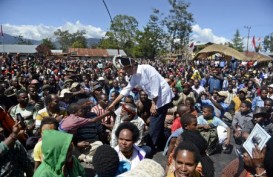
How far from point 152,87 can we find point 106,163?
298 centimetres

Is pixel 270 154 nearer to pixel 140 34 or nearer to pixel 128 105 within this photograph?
pixel 128 105

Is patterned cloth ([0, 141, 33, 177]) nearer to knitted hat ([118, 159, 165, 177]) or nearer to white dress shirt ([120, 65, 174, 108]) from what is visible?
knitted hat ([118, 159, 165, 177])

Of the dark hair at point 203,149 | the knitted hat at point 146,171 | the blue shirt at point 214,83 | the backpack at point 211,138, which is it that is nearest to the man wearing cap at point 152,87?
the backpack at point 211,138

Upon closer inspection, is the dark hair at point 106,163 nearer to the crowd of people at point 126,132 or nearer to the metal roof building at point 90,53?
the crowd of people at point 126,132

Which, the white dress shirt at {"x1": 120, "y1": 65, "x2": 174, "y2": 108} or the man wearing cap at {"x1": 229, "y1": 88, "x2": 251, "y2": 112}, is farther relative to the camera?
the man wearing cap at {"x1": 229, "y1": 88, "x2": 251, "y2": 112}

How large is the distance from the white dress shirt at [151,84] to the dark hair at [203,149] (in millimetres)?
1882

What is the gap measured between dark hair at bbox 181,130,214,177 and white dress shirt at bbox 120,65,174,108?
74.1 inches

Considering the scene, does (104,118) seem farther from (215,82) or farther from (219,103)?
(215,82)

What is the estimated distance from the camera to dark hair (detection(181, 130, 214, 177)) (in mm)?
2562

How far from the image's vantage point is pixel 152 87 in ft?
16.4

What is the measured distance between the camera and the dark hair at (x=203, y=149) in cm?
256

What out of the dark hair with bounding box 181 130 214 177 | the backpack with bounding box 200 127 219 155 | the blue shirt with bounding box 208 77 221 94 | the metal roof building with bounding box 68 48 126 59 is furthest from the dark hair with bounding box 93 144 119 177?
the metal roof building with bounding box 68 48 126 59

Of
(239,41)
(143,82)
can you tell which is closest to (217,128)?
(143,82)

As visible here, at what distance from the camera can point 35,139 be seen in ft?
16.7
